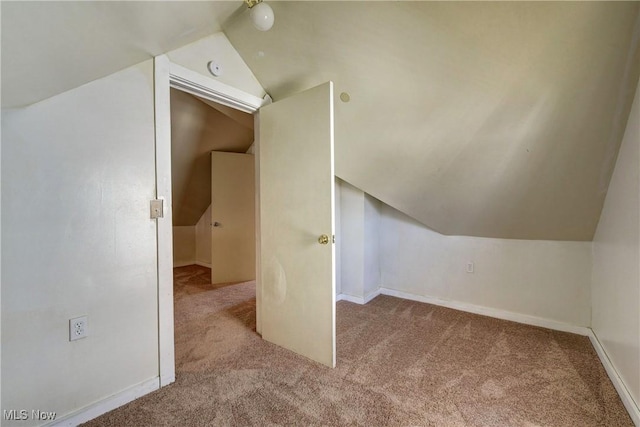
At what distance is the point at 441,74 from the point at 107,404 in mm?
2651

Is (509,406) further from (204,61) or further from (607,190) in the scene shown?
(204,61)

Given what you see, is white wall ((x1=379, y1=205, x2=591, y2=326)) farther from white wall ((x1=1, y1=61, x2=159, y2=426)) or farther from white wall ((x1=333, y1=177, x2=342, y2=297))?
white wall ((x1=1, y1=61, x2=159, y2=426))

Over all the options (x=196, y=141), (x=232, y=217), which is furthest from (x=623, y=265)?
(x=196, y=141)

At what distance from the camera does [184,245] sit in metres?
5.23

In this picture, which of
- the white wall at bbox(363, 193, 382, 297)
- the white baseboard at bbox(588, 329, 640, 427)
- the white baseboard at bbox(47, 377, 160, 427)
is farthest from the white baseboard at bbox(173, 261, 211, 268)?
the white baseboard at bbox(588, 329, 640, 427)

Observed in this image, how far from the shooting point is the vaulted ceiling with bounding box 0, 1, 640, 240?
3.79ft

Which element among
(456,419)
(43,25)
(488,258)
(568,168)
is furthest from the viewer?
(488,258)

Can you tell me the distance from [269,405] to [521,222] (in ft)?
7.97

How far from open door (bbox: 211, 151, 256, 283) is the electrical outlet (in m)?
2.66

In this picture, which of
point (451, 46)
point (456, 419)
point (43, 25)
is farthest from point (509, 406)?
point (43, 25)

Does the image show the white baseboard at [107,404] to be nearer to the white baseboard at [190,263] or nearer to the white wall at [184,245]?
the white baseboard at [190,263]

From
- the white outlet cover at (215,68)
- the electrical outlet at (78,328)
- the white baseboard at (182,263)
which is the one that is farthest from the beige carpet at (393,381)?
the white baseboard at (182,263)

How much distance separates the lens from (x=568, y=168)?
6.20ft

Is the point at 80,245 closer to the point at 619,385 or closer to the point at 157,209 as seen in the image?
the point at 157,209
